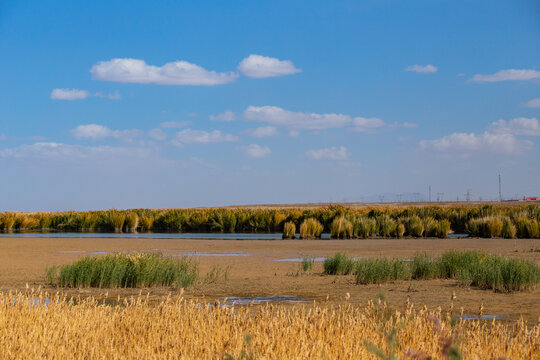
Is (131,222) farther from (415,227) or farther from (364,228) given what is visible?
(415,227)

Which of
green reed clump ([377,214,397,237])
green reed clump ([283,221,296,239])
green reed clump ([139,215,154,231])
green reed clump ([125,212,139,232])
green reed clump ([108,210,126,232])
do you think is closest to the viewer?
green reed clump ([283,221,296,239])

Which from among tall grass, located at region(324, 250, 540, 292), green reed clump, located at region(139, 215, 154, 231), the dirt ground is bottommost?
the dirt ground

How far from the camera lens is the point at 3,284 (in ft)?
54.6

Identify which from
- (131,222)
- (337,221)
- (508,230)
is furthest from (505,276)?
(131,222)

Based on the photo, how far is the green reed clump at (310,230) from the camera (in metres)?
38.0

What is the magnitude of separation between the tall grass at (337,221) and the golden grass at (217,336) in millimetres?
29271

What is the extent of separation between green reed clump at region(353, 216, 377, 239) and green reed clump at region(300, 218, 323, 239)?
202 cm

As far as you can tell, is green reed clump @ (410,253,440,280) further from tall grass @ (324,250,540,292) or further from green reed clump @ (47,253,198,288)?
green reed clump @ (47,253,198,288)

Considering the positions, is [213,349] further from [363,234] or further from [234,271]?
[363,234]

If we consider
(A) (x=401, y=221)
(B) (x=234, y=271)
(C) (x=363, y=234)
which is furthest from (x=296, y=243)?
(B) (x=234, y=271)

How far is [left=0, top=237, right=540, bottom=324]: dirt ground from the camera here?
13.5 meters

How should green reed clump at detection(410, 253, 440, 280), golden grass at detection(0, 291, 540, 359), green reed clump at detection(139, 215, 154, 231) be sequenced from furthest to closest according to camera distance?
green reed clump at detection(139, 215, 154, 231) → green reed clump at detection(410, 253, 440, 280) → golden grass at detection(0, 291, 540, 359)

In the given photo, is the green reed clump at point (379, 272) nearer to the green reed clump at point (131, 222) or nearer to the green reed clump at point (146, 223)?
the green reed clump at point (131, 222)

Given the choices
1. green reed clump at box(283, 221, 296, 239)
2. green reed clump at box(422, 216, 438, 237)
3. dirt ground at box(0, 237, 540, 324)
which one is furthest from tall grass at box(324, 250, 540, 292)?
green reed clump at box(422, 216, 438, 237)
